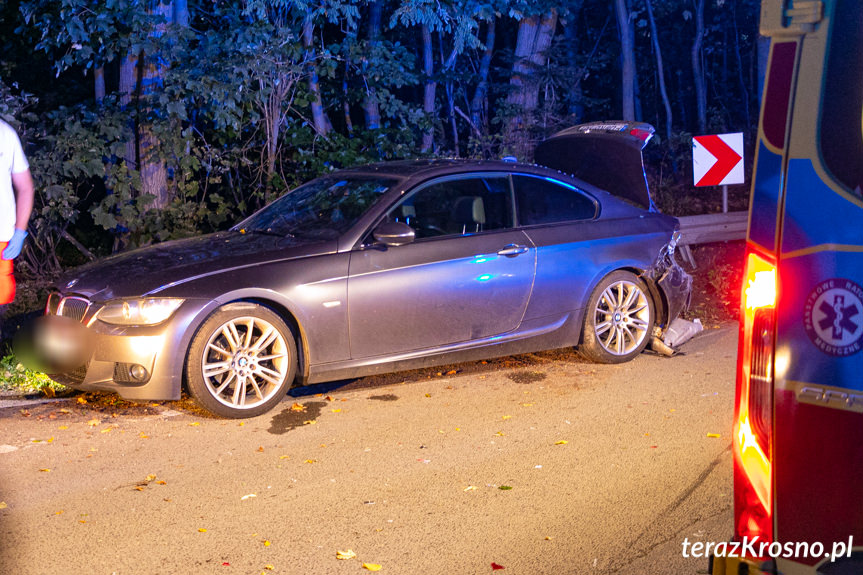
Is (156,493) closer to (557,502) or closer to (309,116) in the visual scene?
(557,502)

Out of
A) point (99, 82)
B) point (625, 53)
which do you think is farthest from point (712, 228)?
point (625, 53)

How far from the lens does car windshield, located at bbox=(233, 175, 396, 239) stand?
7102mm

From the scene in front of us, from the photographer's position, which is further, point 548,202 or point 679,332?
point 679,332

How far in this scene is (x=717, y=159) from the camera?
12.0 metres

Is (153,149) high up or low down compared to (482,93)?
down

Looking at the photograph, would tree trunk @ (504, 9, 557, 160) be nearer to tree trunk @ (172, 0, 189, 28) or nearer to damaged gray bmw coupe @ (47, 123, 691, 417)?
tree trunk @ (172, 0, 189, 28)

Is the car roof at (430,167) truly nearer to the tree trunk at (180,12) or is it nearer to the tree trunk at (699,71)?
the tree trunk at (180,12)

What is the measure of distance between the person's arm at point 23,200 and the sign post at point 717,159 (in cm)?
869

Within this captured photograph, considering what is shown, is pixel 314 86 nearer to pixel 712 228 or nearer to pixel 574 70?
pixel 712 228

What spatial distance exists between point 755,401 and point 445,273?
4.37 meters

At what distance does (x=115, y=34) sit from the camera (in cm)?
1120

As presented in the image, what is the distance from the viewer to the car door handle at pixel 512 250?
724cm

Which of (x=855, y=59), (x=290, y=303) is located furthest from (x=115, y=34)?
(x=855, y=59)

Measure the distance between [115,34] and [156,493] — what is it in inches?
298
